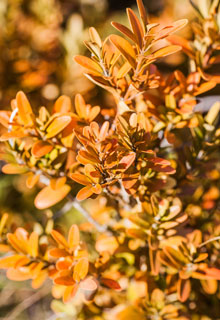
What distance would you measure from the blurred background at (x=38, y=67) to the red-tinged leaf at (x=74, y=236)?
610 millimetres

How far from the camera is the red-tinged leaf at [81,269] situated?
0.67 metres

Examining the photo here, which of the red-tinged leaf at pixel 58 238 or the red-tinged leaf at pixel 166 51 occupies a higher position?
the red-tinged leaf at pixel 166 51

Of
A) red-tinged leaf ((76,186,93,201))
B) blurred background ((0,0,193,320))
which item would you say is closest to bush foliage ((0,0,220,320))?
red-tinged leaf ((76,186,93,201))

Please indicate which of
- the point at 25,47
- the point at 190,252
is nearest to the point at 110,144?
the point at 190,252

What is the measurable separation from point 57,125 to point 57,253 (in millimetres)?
302

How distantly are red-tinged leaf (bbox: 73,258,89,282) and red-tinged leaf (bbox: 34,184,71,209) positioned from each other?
180 millimetres

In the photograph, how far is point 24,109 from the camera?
717 millimetres

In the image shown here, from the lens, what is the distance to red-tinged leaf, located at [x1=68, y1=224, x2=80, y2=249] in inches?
Answer: 29.2

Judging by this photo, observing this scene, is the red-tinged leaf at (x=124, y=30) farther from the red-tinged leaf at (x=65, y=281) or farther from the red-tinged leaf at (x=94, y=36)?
the red-tinged leaf at (x=65, y=281)

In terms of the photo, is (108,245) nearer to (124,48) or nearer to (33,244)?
(33,244)

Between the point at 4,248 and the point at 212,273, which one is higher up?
the point at 4,248

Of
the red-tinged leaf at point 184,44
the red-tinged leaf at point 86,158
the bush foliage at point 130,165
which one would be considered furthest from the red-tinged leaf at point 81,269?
the red-tinged leaf at point 184,44

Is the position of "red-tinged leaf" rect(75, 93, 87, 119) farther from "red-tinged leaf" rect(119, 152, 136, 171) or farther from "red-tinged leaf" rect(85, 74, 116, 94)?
"red-tinged leaf" rect(119, 152, 136, 171)

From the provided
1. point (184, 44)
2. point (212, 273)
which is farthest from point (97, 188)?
point (184, 44)
